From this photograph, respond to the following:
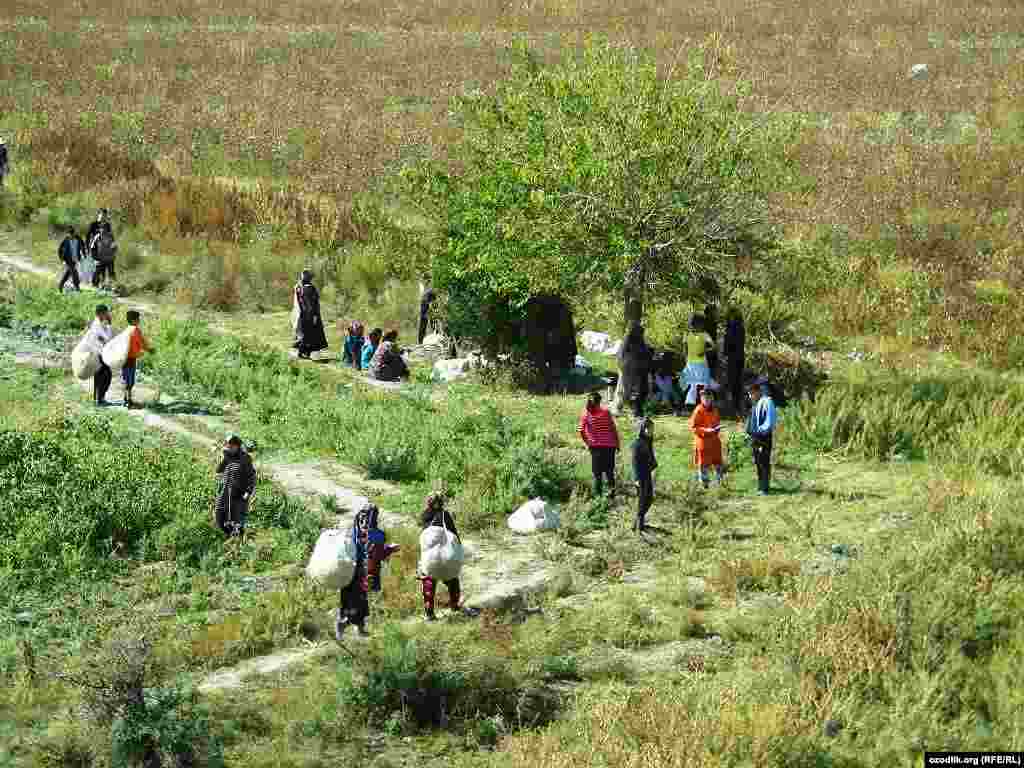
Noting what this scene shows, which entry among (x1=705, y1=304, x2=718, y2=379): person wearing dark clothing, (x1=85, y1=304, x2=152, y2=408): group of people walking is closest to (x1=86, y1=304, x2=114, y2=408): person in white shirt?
(x1=85, y1=304, x2=152, y2=408): group of people walking

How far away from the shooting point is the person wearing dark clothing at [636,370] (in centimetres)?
1797

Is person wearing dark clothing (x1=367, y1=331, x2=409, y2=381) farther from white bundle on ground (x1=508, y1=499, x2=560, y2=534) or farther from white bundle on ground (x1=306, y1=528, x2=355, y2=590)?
white bundle on ground (x1=306, y1=528, x2=355, y2=590)

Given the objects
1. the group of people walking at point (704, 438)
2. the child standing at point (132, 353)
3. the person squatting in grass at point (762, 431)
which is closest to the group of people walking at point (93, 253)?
the child standing at point (132, 353)

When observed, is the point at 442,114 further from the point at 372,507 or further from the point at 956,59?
the point at 372,507

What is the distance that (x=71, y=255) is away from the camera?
23641 mm

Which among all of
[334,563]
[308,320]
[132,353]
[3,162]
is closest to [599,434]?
[334,563]

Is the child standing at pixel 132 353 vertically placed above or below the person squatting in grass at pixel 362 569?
above

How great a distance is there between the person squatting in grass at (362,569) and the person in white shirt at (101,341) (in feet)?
24.3

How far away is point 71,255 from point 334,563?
1500cm

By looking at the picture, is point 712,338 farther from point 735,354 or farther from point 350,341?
point 350,341

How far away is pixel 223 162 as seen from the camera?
1337 inches

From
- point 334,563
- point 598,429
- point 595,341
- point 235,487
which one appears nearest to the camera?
point 334,563

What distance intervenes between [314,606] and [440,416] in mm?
5674

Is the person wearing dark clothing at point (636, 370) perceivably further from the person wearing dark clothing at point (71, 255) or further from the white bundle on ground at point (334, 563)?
the person wearing dark clothing at point (71, 255)
